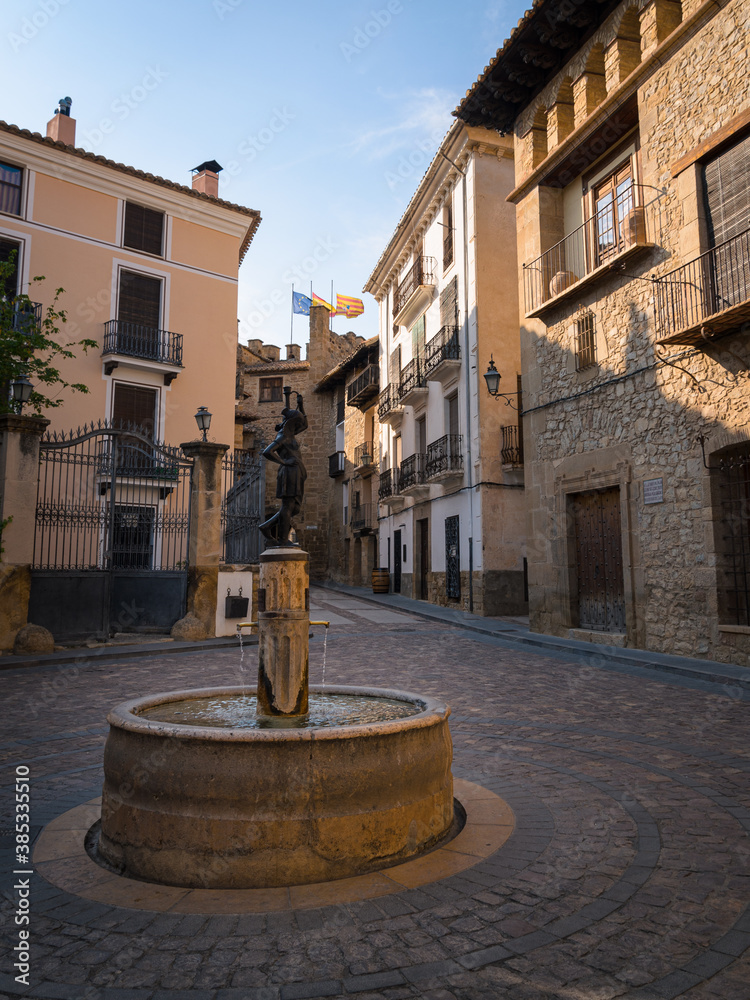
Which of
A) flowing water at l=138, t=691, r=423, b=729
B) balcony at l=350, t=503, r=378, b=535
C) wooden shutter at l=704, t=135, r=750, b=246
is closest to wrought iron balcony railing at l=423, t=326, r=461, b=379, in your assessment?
wooden shutter at l=704, t=135, r=750, b=246

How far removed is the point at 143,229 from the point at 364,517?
52.9ft

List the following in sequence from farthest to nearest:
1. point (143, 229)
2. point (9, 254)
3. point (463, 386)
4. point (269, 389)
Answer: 1. point (269, 389)
2. point (143, 229)
3. point (463, 386)
4. point (9, 254)

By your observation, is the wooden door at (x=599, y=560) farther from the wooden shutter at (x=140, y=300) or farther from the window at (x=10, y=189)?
the window at (x=10, y=189)

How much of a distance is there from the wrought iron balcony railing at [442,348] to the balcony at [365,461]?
9.94m

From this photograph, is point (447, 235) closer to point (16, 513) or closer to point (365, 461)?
point (365, 461)

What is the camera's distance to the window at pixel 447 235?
21.9 m

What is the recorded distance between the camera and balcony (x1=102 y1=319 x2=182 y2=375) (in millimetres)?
21047

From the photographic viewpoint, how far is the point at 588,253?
45.5 ft

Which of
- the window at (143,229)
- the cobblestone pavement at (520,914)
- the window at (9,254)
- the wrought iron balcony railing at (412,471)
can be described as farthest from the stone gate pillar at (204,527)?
the window at (143,229)

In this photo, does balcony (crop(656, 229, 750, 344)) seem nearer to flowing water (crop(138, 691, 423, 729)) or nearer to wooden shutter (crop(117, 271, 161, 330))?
flowing water (crop(138, 691, 423, 729))

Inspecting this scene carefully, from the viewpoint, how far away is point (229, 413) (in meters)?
23.6

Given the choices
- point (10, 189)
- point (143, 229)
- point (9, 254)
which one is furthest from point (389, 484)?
point (10, 189)

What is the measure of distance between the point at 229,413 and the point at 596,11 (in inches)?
596

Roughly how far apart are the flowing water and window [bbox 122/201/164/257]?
20.7m
